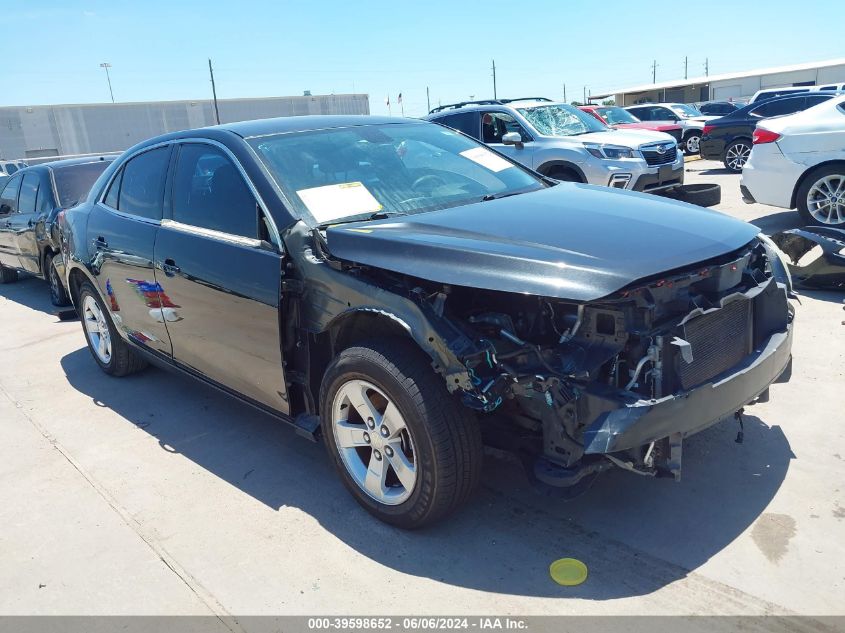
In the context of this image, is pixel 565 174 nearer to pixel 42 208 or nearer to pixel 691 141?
pixel 42 208

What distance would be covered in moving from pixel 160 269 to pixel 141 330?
2.26 feet

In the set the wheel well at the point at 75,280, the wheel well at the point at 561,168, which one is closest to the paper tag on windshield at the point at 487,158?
the wheel well at the point at 75,280

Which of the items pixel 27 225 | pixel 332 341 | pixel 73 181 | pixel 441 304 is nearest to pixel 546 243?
pixel 441 304

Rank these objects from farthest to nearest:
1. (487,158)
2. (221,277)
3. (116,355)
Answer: (116,355)
(487,158)
(221,277)

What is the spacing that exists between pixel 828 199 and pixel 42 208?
8913 mm

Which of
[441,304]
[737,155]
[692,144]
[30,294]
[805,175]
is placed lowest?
[30,294]

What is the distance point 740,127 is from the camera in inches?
571

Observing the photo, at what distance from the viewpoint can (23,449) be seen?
4.39 meters

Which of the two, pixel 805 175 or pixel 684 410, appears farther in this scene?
pixel 805 175

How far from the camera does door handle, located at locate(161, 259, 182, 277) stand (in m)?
4.00

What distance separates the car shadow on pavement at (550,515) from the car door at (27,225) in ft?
18.1

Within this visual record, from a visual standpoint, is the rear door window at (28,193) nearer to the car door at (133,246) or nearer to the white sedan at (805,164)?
the car door at (133,246)

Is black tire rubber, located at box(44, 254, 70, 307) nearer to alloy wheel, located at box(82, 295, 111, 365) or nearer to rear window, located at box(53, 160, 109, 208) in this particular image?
rear window, located at box(53, 160, 109, 208)

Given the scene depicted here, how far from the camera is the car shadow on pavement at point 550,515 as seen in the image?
2793 millimetres
